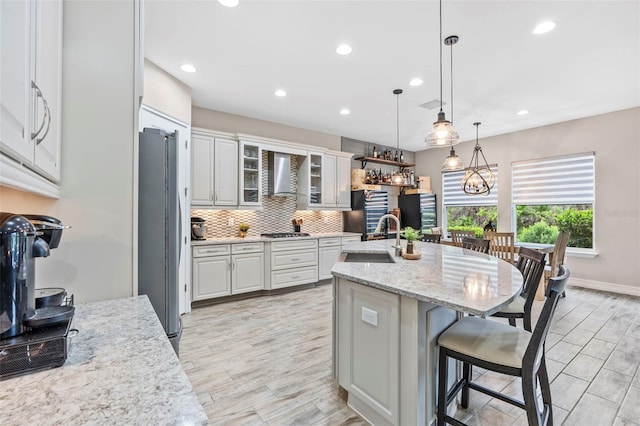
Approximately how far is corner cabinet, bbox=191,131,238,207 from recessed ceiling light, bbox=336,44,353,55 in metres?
2.25

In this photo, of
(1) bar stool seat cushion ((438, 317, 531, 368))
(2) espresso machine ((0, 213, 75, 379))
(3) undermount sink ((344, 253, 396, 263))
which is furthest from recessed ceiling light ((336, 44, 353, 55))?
(2) espresso machine ((0, 213, 75, 379))

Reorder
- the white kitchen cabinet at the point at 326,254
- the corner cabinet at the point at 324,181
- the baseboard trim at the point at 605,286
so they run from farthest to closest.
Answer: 1. the corner cabinet at the point at 324,181
2. the white kitchen cabinet at the point at 326,254
3. the baseboard trim at the point at 605,286

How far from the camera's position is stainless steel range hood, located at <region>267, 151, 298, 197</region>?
4941mm

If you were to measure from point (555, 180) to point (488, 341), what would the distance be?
206 inches

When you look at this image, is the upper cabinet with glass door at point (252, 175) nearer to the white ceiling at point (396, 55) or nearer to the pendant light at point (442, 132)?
the white ceiling at point (396, 55)

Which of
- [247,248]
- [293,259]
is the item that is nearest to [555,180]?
[293,259]

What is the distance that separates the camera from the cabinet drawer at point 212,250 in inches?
157

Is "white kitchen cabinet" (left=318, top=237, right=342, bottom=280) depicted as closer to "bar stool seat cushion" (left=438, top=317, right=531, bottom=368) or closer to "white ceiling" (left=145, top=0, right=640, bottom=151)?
"white ceiling" (left=145, top=0, right=640, bottom=151)

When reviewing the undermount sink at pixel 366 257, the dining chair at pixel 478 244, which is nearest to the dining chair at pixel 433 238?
the dining chair at pixel 478 244

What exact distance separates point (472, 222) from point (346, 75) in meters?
4.72

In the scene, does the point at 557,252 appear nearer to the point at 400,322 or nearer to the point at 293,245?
the point at 400,322

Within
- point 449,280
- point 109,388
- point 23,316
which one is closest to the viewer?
point 109,388

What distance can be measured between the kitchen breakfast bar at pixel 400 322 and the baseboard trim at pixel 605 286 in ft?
14.2

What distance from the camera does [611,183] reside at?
15.4 ft
